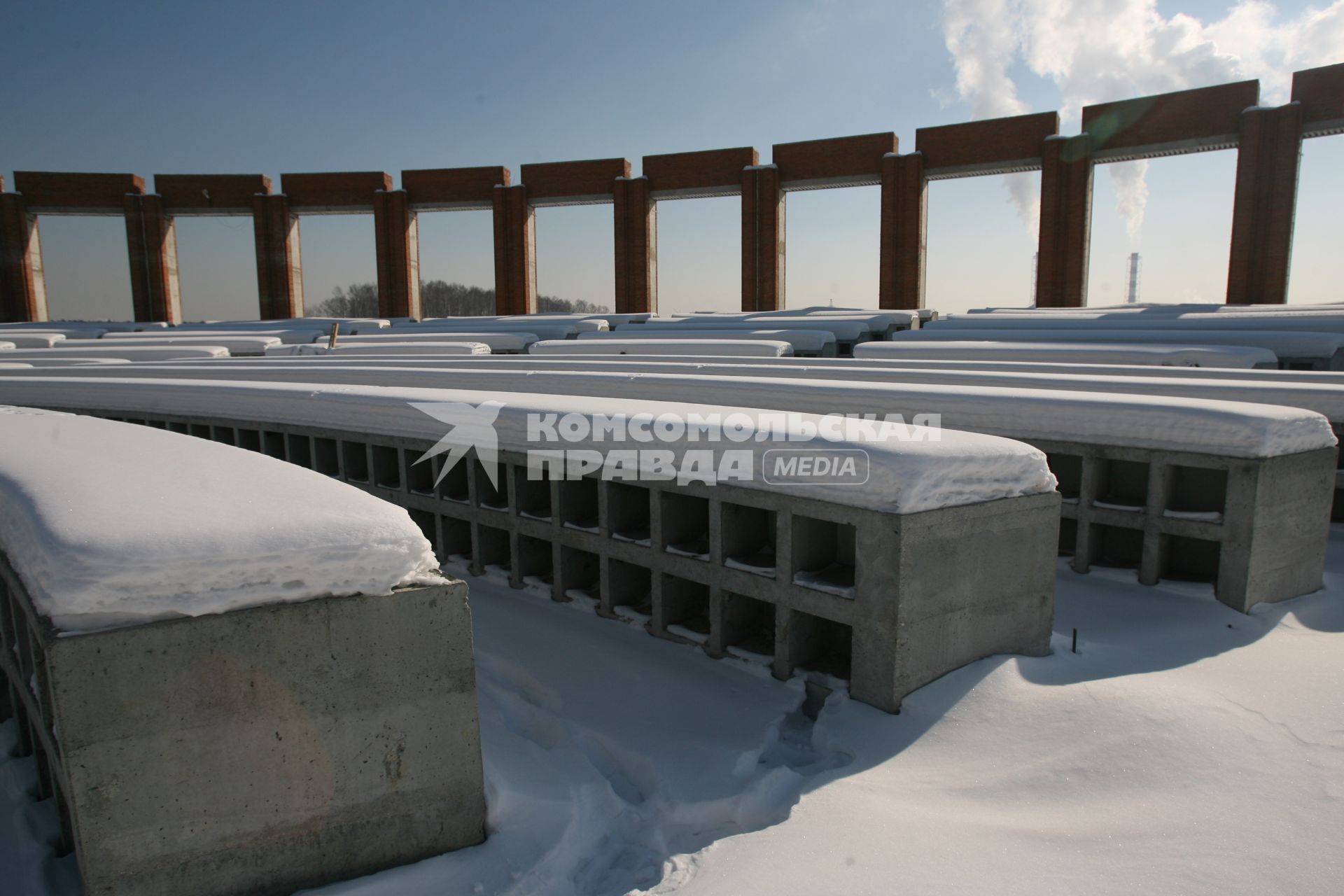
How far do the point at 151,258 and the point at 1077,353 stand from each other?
33.9m

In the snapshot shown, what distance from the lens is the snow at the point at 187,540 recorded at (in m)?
3.67

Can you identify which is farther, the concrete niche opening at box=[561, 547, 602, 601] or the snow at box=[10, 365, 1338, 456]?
the concrete niche opening at box=[561, 547, 602, 601]

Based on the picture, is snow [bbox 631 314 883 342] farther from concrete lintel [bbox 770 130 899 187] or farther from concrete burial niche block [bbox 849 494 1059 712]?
concrete burial niche block [bbox 849 494 1059 712]

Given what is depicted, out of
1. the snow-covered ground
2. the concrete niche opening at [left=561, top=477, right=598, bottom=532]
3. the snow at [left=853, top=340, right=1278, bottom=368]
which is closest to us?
the snow-covered ground

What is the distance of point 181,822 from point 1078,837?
4.39 metres

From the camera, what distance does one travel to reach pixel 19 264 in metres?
32.5

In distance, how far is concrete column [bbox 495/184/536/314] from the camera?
30.6 metres

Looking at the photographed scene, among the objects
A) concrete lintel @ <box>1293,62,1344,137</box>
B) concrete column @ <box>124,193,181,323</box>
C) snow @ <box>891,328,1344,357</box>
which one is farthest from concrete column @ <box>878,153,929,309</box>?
concrete column @ <box>124,193,181,323</box>

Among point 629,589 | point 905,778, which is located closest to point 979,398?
point 629,589

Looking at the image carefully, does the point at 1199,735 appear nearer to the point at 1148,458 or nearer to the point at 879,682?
the point at 879,682

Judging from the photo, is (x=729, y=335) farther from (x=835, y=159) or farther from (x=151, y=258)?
(x=151, y=258)

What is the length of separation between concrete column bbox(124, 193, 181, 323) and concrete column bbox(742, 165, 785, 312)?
75.0 ft

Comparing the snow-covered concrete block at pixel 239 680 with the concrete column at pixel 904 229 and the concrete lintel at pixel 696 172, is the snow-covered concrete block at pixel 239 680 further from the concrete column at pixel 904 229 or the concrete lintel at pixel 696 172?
the concrete lintel at pixel 696 172

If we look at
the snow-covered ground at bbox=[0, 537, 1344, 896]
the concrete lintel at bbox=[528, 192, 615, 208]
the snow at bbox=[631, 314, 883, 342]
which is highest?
the concrete lintel at bbox=[528, 192, 615, 208]
